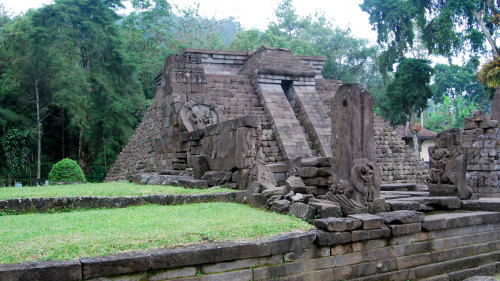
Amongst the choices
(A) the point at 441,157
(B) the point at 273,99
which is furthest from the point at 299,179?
(B) the point at 273,99

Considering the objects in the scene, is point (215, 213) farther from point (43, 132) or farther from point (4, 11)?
point (4, 11)

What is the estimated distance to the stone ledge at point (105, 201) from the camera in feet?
22.4

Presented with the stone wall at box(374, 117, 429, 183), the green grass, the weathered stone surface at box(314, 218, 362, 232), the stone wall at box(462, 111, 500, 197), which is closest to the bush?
the green grass

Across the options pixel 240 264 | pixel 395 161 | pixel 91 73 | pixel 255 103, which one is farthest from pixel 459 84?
pixel 240 264

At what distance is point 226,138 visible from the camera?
967 cm

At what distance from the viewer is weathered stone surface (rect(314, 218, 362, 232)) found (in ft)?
16.7

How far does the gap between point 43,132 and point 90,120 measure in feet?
8.57

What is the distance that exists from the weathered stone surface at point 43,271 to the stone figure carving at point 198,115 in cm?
971

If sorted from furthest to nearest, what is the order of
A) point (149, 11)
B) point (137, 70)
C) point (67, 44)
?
point (149, 11) < point (137, 70) < point (67, 44)

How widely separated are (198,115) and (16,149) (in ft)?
45.3

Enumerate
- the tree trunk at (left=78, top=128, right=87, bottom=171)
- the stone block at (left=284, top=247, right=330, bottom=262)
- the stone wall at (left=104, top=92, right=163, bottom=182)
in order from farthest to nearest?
the tree trunk at (left=78, top=128, right=87, bottom=171), the stone wall at (left=104, top=92, right=163, bottom=182), the stone block at (left=284, top=247, right=330, bottom=262)

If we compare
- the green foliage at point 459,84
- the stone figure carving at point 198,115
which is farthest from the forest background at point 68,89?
the green foliage at point 459,84

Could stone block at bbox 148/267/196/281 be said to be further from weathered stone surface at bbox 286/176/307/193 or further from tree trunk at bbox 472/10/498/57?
tree trunk at bbox 472/10/498/57

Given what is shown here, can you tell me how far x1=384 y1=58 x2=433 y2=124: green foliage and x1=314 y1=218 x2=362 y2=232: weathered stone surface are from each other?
21.7 meters
